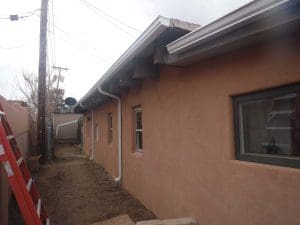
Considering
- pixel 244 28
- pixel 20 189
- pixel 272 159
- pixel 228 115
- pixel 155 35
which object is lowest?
pixel 20 189

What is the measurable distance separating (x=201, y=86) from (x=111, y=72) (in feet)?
9.96

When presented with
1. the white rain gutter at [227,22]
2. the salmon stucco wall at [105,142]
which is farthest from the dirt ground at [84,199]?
the white rain gutter at [227,22]

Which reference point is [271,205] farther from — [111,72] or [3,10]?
[3,10]

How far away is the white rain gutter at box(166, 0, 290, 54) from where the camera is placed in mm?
2243

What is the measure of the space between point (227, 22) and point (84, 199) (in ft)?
18.8

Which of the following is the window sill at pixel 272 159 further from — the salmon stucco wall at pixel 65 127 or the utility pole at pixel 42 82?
the salmon stucco wall at pixel 65 127

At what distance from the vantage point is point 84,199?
7.12 metres

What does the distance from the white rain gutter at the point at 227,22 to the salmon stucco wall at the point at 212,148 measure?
0.43m

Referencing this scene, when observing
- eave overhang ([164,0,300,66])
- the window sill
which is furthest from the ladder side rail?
the window sill

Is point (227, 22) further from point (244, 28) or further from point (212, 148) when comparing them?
point (212, 148)

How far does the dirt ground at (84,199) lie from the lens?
5.79 metres

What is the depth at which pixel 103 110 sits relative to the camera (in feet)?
37.6

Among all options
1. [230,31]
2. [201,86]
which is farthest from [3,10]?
[230,31]

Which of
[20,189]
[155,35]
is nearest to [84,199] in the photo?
[20,189]
